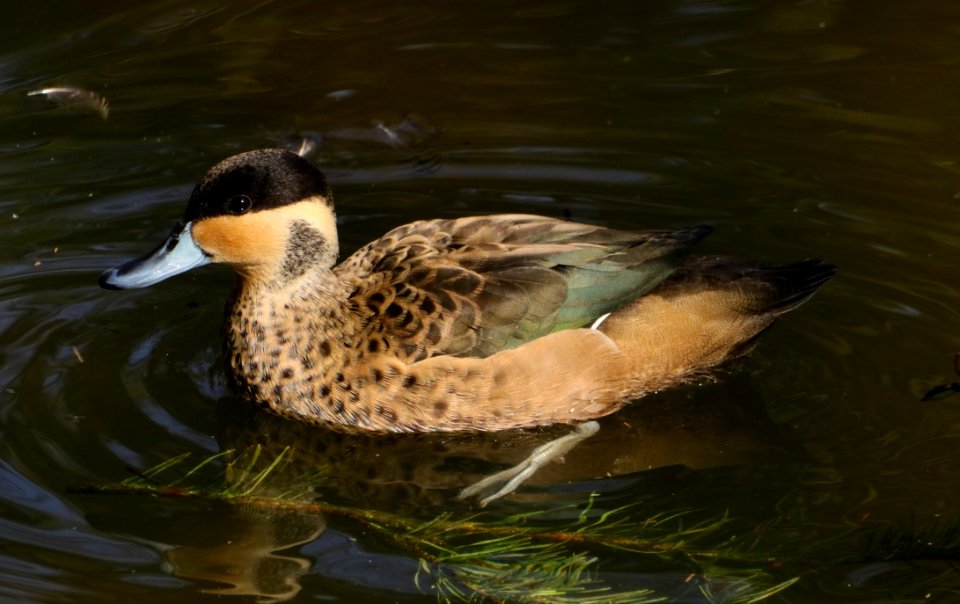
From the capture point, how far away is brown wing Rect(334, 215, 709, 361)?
20.9 feet

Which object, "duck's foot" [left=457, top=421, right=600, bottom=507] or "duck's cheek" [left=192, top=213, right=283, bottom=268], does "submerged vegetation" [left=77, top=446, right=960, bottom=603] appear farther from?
"duck's cheek" [left=192, top=213, right=283, bottom=268]

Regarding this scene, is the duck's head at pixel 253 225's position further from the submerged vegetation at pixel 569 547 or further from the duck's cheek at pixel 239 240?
the submerged vegetation at pixel 569 547

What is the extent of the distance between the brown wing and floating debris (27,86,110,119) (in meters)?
3.49

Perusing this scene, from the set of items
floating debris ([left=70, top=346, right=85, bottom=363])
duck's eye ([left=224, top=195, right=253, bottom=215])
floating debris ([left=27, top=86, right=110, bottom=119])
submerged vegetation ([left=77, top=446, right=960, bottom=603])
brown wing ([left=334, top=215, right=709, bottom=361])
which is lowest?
submerged vegetation ([left=77, top=446, right=960, bottom=603])

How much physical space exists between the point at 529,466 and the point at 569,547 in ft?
2.88

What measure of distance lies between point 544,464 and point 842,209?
9.34ft

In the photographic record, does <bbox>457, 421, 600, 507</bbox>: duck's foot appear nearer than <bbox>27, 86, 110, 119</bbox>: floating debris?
Yes

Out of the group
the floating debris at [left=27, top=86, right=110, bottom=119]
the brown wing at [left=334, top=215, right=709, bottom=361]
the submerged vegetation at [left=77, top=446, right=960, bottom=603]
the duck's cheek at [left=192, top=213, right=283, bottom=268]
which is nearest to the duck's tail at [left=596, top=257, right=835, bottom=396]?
the brown wing at [left=334, top=215, right=709, bottom=361]

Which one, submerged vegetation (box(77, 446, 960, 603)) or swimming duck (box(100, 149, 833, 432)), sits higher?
swimming duck (box(100, 149, 833, 432))

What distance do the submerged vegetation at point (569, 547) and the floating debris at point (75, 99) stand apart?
422 cm

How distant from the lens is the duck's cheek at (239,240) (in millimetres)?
6453

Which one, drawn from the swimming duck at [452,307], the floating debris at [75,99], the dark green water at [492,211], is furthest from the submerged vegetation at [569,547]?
the floating debris at [75,99]

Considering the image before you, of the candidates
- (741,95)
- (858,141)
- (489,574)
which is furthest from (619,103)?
(489,574)

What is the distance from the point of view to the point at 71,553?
5.38m
